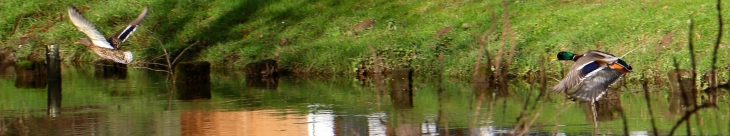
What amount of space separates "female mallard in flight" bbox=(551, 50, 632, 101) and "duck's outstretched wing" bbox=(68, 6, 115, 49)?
22.1 ft

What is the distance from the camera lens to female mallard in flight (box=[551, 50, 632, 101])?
32.1ft

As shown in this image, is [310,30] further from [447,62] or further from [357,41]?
[447,62]

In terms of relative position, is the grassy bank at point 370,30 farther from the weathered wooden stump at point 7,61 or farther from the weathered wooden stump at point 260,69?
the weathered wooden stump at point 7,61

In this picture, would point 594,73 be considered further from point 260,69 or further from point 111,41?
point 260,69

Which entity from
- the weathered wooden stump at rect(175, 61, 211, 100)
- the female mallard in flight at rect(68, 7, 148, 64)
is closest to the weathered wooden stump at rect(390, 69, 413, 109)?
the weathered wooden stump at rect(175, 61, 211, 100)

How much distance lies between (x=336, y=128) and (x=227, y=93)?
195 inches

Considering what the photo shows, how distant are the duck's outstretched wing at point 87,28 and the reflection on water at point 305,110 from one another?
66 cm

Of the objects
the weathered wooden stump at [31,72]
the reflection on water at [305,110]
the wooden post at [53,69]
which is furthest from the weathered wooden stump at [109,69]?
the wooden post at [53,69]

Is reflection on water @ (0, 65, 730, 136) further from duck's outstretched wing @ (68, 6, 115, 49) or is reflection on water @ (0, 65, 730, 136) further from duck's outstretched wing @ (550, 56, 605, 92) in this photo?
duck's outstretched wing @ (68, 6, 115, 49)

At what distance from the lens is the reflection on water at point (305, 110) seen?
391 inches

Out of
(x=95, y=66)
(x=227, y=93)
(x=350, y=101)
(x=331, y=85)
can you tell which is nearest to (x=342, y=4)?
(x=95, y=66)

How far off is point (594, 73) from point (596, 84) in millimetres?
95

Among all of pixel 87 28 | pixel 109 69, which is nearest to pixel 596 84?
pixel 87 28

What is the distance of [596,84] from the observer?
995 cm
